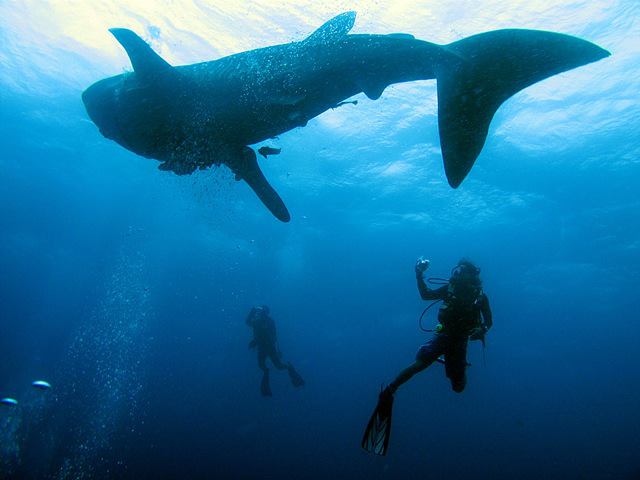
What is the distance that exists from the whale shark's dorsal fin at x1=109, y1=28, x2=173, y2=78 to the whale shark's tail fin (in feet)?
11.9

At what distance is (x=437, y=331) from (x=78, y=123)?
940 inches

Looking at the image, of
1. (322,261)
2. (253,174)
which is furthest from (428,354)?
(322,261)

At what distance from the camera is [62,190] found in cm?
2970

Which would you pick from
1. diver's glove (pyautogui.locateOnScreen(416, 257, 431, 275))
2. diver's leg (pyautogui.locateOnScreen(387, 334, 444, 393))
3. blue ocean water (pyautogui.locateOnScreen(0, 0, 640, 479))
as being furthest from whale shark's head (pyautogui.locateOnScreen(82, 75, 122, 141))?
blue ocean water (pyautogui.locateOnScreen(0, 0, 640, 479))

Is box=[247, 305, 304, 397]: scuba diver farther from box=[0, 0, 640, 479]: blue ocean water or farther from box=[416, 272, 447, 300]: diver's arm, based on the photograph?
box=[416, 272, 447, 300]: diver's arm

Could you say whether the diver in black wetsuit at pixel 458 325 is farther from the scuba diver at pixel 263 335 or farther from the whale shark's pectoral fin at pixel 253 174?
the scuba diver at pixel 263 335

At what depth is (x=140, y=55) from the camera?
4590 mm

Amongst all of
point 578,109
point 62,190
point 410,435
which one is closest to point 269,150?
point 578,109

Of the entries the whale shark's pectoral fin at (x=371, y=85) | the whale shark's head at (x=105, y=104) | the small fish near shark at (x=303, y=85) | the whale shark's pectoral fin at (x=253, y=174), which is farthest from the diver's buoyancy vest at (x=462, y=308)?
the whale shark's head at (x=105, y=104)

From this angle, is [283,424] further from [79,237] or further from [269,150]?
[269,150]

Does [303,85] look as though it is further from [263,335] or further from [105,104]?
[263,335]

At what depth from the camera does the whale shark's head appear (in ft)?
17.1

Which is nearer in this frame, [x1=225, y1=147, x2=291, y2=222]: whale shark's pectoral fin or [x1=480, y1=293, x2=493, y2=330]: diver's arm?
[x1=225, y1=147, x2=291, y2=222]: whale shark's pectoral fin

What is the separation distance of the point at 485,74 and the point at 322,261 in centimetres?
3317
